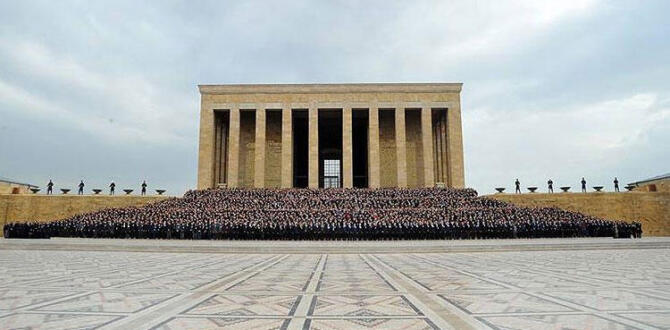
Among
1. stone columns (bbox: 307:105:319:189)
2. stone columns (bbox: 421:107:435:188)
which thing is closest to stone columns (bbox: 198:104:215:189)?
stone columns (bbox: 307:105:319:189)

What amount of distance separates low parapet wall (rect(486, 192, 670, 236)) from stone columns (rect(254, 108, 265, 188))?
19.4 m

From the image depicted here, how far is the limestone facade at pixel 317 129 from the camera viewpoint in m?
33.0

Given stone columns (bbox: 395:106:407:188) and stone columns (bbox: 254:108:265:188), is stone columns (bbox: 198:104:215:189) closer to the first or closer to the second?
stone columns (bbox: 254:108:265:188)

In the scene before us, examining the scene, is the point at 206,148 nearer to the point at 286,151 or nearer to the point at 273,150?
the point at 273,150

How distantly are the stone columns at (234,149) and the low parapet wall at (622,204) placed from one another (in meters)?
21.7

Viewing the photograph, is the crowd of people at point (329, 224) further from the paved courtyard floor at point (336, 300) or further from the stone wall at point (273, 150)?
the stone wall at point (273, 150)

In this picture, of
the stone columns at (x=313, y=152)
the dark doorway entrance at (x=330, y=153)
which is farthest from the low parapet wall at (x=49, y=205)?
the dark doorway entrance at (x=330, y=153)

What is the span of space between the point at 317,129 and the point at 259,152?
5.23 m

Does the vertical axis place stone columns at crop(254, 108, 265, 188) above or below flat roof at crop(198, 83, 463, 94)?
below

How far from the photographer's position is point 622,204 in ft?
86.2

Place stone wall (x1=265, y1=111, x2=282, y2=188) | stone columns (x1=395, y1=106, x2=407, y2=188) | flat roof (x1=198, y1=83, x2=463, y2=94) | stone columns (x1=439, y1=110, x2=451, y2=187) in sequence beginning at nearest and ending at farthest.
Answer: stone columns (x1=395, y1=106, x2=407, y2=188), flat roof (x1=198, y1=83, x2=463, y2=94), stone columns (x1=439, y1=110, x2=451, y2=187), stone wall (x1=265, y1=111, x2=282, y2=188)

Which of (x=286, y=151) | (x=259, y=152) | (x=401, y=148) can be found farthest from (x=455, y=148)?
(x=259, y=152)

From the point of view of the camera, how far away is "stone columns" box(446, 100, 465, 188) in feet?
108

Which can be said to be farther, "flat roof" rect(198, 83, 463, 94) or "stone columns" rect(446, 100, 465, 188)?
"flat roof" rect(198, 83, 463, 94)
